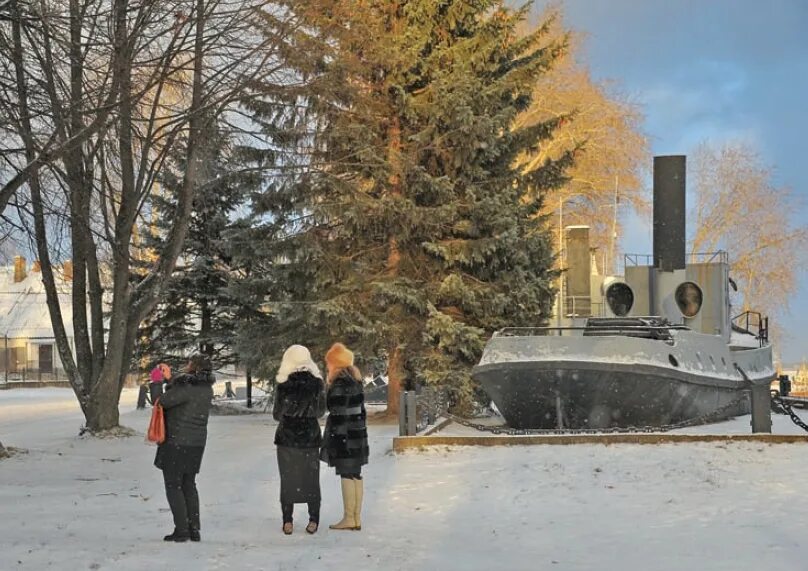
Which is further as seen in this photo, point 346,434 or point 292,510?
point 346,434

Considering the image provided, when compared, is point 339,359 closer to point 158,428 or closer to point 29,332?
point 158,428

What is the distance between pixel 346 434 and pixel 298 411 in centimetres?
52

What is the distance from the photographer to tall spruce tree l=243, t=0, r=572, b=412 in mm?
17984

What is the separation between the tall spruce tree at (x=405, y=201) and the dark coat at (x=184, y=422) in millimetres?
10797

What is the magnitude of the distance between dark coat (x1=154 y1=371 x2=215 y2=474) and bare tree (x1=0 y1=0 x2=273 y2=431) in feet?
17.3

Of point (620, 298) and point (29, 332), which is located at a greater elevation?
point (620, 298)

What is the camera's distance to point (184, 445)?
6.74m

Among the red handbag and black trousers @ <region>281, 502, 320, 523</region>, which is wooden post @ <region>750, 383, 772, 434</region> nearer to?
black trousers @ <region>281, 502, 320, 523</region>

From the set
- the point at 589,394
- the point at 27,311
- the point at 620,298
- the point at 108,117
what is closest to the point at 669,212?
the point at 620,298

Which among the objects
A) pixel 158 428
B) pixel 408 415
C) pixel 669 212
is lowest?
pixel 408 415

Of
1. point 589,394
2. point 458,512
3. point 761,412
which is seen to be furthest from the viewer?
point 589,394

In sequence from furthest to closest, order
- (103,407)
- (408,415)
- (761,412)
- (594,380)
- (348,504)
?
(103,407), (594,380), (408,415), (761,412), (348,504)

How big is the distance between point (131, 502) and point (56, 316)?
7940 millimetres

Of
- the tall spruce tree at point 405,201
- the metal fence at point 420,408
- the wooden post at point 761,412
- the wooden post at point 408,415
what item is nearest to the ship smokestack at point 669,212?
the tall spruce tree at point 405,201
